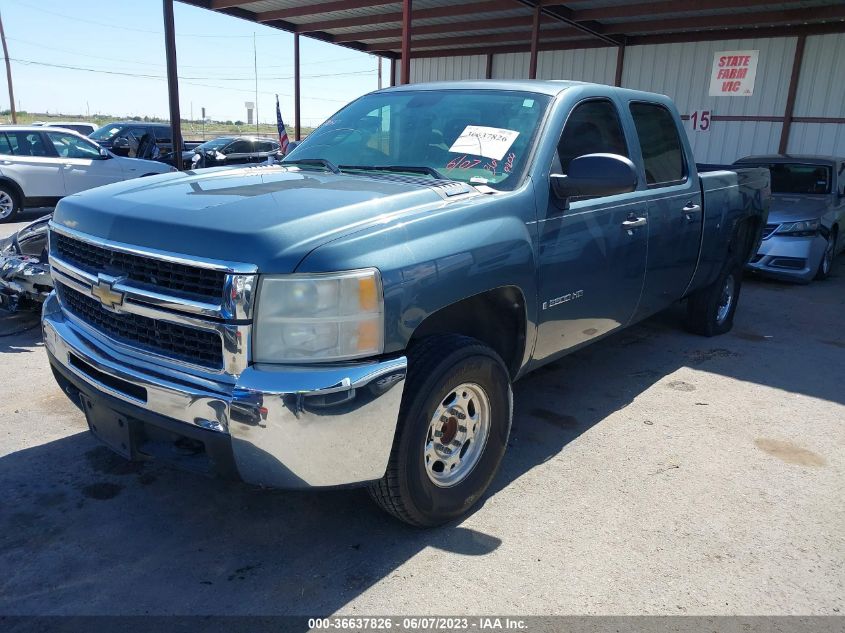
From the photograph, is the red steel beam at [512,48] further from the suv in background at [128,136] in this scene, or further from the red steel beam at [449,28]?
the suv in background at [128,136]

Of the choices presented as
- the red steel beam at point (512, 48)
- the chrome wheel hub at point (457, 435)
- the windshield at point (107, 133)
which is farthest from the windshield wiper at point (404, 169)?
the windshield at point (107, 133)

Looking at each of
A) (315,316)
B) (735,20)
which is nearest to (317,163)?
(315,316)

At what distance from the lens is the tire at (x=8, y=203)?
11445 mm

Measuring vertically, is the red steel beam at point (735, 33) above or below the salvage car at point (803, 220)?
above

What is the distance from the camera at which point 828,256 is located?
29.3 ft

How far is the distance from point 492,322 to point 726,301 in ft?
12.5

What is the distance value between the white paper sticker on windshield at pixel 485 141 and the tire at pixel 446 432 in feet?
3.41

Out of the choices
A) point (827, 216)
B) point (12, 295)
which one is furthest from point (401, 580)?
point (827, 216)

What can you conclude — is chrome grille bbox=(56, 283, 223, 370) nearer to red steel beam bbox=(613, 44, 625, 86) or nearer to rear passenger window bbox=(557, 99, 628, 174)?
rear passenger window bbox=(557, 99, 628, 174)

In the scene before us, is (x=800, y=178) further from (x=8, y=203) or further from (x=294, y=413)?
(x=8, y=203)

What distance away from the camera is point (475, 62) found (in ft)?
61.4

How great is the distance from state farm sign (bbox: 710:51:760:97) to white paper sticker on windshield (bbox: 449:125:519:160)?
42.8 ft

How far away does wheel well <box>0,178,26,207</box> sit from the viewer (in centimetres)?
1140

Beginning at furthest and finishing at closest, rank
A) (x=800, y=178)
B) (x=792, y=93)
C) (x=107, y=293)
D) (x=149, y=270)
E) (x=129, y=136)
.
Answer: (x=129, y=136) → (x=792, y=93) → (x=800, y=178) → (x=107, y=293) → (x=149, y=270)
